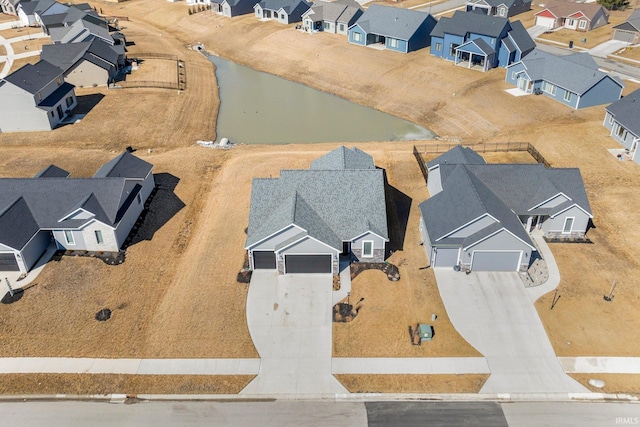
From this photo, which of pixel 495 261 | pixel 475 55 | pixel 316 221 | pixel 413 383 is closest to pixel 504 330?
pixel 495 261

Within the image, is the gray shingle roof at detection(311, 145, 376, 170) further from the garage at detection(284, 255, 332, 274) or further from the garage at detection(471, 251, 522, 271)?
the garage at detection(471, 251, 522, 271)

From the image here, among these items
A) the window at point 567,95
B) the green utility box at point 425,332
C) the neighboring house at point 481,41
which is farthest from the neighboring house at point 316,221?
the neighboring house at point 481,41

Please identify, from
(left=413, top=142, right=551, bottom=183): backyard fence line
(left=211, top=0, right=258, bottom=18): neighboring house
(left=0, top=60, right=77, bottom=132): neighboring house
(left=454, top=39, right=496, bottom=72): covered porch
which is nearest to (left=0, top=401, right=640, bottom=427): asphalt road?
(left=413, top=142, right=551, bottom=183): backyard fence line

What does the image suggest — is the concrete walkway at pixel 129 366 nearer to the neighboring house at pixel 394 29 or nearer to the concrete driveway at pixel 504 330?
the concrete driveway at pixel 504 330

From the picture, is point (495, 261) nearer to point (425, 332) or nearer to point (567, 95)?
point (425, 332)

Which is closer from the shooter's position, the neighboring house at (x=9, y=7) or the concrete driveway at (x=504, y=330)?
the concrete driveway at (x=504, y=330)

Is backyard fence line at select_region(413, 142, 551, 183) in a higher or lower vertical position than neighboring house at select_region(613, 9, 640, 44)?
lower
